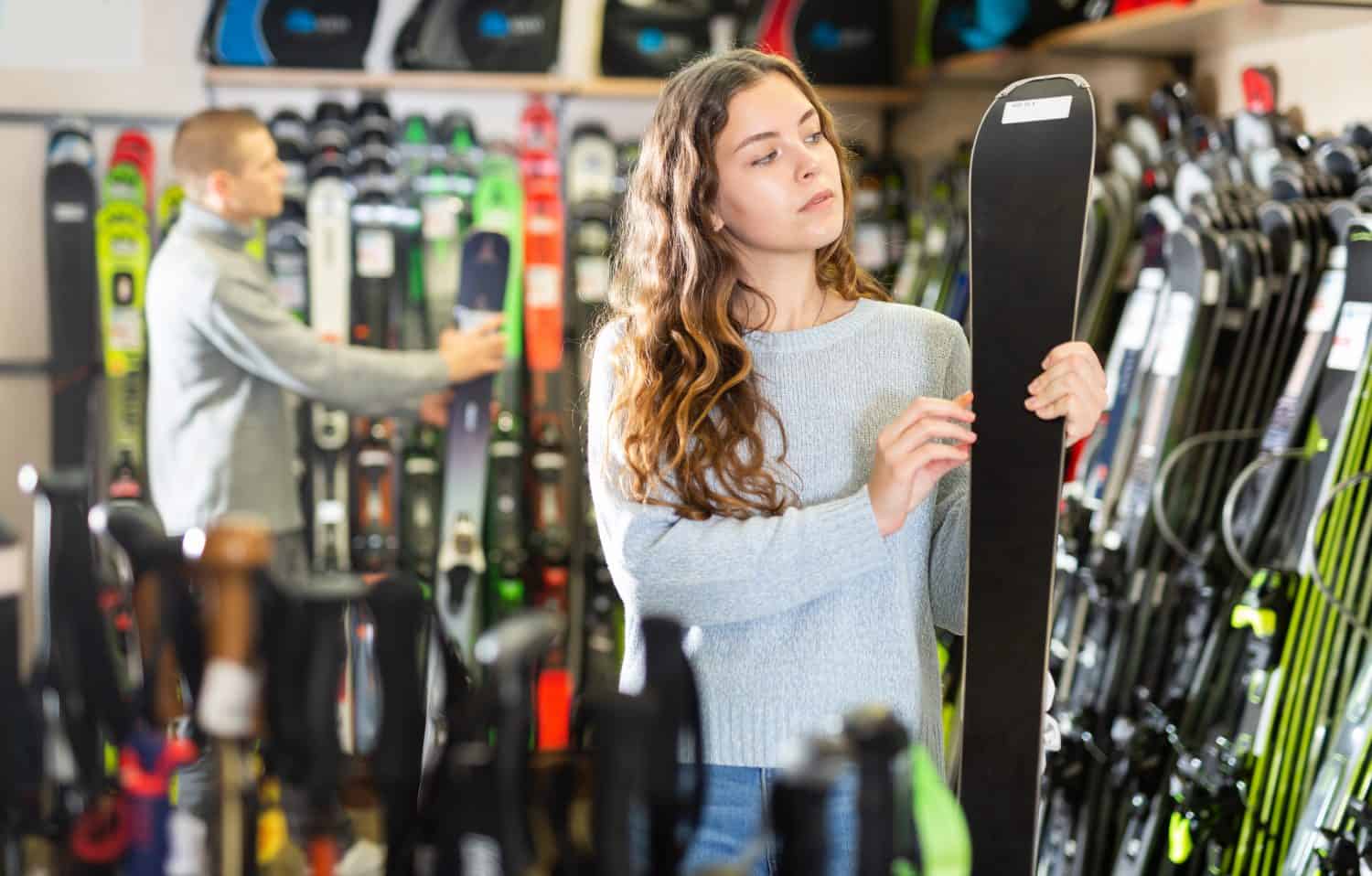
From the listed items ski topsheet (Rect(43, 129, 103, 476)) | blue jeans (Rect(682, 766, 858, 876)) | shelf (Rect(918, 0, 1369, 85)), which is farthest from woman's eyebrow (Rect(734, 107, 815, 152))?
ski topsheet (Rect(43, 129, 103, 476))

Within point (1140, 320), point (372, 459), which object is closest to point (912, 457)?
point (1140, 320)

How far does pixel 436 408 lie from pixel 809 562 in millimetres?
2441

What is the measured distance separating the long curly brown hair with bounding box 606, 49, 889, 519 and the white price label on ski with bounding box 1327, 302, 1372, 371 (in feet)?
3.15

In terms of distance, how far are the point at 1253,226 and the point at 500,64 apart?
7.45 feet

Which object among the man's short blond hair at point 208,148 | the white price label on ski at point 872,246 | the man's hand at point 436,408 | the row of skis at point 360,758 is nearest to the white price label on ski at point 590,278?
the man's hand at point 436,408

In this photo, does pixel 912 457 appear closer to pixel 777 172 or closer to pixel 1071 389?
pixel 1071 389

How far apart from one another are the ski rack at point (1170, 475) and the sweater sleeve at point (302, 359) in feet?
5.50

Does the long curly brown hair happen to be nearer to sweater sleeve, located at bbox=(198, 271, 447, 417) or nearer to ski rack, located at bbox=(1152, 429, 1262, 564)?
ski rack, located at bbox=(1152, 429, 1262, 564)

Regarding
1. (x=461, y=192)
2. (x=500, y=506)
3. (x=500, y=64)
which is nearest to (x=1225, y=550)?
(x=500, y=506)

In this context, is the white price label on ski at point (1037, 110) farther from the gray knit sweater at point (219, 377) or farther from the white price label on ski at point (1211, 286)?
the gray knit sweater at point (219, 377)

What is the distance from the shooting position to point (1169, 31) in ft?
10.0

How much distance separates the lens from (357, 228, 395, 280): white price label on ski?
12.2ft

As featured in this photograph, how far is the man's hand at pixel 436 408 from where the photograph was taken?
3.61 m

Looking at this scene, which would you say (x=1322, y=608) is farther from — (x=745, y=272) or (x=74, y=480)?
(x=74, y=480)
